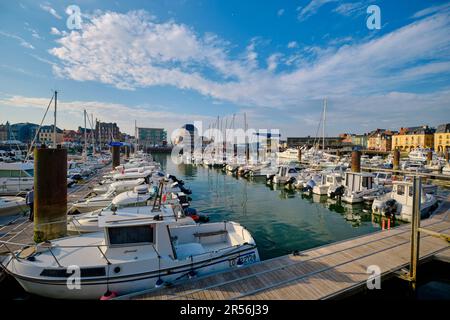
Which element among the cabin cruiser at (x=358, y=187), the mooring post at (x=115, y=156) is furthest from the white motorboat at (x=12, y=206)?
the cabin cruiser at (x=358, y=187)

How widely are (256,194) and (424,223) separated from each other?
16346mm

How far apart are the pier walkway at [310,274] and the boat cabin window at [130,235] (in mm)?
1786

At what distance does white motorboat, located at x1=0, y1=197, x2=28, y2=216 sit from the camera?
16.0 m

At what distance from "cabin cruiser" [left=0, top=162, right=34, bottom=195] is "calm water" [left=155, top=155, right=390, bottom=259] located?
1725cm

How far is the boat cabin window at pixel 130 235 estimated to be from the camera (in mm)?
8195

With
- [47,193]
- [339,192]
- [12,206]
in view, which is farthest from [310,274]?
[12,206]

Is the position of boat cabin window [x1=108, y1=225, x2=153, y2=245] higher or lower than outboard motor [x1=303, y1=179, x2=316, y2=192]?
higher

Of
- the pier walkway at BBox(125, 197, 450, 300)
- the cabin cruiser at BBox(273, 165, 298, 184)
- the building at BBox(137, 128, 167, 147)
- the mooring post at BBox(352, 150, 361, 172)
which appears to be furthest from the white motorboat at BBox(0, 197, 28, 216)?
the building at BBox(137, 128, 167, 147)

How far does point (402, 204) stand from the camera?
18.5m

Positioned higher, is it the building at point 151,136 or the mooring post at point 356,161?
the building at point 151,136

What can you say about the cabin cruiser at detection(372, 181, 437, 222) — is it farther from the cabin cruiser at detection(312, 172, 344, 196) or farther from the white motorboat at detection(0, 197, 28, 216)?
the white motorboat at detection(0, 197, 28, 216)

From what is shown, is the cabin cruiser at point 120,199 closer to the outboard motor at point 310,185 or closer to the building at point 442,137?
the outboard motor at point 310,185

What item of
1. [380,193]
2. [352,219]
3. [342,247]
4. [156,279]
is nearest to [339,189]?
[380,193]
